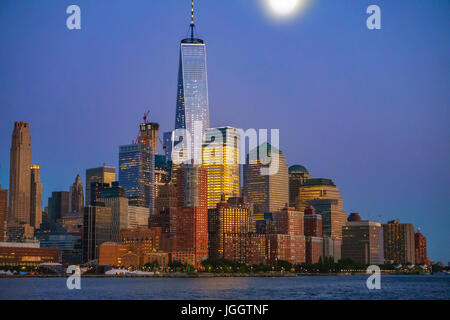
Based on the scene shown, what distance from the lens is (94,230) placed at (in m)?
185

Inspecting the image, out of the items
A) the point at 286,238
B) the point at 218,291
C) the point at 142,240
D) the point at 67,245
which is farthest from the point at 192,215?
the point at 218,291

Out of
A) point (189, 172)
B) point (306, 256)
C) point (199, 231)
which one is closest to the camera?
point (199, 231)

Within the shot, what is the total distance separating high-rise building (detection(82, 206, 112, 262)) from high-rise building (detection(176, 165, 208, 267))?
27224mm

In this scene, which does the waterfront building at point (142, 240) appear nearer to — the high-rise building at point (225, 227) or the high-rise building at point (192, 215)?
the high-rise building at point (192, 215)

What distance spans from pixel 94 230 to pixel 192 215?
34.2 meters

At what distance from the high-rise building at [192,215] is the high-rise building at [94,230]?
27224 millimetres

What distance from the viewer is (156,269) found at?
15350cm

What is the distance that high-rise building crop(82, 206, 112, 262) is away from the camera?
600 ft

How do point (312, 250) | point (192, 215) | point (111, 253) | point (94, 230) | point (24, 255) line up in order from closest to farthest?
point (24, 255) → point (192, 215) → point (111, 253) → point (94, 230) → point (312, 250)

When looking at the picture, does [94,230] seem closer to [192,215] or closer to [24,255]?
[24,255]

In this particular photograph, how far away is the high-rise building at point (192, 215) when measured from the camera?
161 metres
